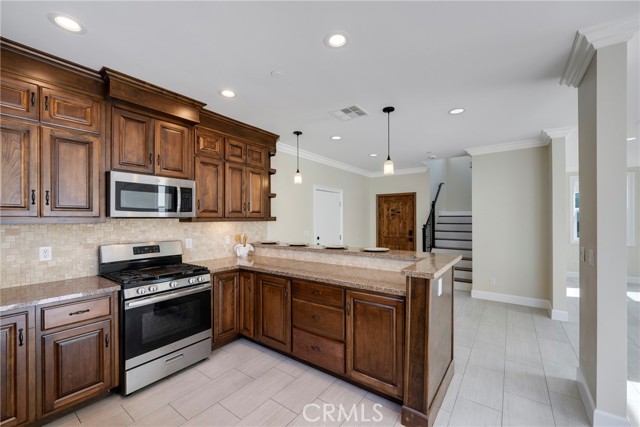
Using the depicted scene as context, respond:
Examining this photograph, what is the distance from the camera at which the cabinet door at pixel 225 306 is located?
3.03 meters

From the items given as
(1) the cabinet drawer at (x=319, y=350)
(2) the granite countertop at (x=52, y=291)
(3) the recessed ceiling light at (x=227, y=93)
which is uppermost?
(3) the recessed ceiling light at (x=227, y=93)

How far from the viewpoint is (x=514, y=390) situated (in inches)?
94.3

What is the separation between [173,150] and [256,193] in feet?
4.10

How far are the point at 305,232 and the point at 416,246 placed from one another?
123 inches

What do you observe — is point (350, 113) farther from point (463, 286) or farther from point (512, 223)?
point (463, 286)

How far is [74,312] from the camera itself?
2.06m

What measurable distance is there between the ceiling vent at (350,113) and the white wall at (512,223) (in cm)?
284

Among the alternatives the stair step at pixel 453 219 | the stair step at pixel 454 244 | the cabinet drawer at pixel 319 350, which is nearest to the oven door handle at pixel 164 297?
the cabinet drawer at pixel 319 350

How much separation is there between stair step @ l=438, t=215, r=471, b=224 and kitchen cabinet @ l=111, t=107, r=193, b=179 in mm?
6991

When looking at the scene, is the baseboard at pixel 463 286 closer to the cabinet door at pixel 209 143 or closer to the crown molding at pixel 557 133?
the crown molding at pixel 557 133

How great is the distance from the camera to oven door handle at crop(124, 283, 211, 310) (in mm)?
2297

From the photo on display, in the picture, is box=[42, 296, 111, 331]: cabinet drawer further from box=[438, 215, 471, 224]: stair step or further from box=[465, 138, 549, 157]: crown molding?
box=[438, 215, 471, 224]: stair step

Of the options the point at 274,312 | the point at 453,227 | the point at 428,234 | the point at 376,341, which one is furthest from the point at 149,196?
the point at 453,227

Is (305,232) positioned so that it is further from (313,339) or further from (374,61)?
(374,61)
